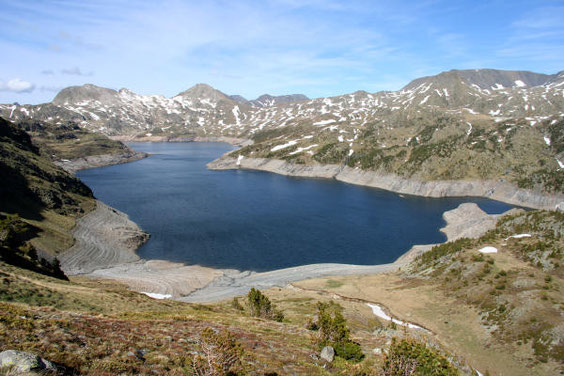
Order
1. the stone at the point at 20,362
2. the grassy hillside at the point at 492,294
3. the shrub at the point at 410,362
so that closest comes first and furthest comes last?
the stone at the point at 20,362 → the shrub at the point at 410,362 → the grassy hillside at the point at 492,294

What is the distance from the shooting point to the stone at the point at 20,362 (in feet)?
29.0

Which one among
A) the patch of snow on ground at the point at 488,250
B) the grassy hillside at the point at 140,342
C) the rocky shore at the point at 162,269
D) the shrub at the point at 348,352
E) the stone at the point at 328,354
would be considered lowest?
the rocky shore at the point at 162,269

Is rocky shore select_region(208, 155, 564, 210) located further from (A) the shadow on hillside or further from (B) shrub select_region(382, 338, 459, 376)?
(B) shrub select_region(382, 338, 459, 376)

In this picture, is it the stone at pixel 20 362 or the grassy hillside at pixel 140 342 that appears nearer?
the stone at pixel 20 362

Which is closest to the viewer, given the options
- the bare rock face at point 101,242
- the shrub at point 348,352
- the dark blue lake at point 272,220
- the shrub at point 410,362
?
the shrub at point 410,362

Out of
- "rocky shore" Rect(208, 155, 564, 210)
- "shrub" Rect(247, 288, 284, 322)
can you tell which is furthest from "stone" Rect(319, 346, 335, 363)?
"rocky shore" Rect(208, 155, 564, 210)

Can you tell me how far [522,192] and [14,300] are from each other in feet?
554

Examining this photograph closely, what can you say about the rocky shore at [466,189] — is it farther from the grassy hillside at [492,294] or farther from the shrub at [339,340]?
the shrub at [339,340]

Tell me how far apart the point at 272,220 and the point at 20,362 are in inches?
4100

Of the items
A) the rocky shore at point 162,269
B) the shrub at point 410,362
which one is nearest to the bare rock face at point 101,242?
the rocky shore at point 162,269

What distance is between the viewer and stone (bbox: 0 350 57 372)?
885cm

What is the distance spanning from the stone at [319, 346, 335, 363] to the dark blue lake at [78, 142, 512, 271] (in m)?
56.3

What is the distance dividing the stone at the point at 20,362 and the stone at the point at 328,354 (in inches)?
596

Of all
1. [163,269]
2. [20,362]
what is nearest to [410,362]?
[20,362]
